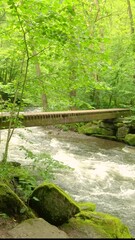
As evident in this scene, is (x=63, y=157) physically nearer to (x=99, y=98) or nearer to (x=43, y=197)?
(x=43, y=197)

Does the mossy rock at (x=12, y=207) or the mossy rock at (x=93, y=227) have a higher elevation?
the mossy rock at (x=12, y=207)

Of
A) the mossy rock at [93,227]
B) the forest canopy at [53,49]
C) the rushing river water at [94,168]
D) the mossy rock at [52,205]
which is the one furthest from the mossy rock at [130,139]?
the mossy rock at [52,205]

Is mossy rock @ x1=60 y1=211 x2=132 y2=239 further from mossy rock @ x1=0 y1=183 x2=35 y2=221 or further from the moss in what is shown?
mossy rock @ x1=0 y1=183 x2=35 y2=221

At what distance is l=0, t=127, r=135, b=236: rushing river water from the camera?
5823 millimetres

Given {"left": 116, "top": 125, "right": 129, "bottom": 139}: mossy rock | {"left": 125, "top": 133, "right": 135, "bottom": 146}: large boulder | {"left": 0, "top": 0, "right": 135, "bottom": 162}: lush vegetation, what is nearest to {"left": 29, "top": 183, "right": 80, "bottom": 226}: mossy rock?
{"left": 0, "top": 0, "right": 135, "bottom": 162}: lush vegetation

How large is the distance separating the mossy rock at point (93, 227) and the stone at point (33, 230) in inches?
16.1

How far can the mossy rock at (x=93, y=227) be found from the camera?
4.04m

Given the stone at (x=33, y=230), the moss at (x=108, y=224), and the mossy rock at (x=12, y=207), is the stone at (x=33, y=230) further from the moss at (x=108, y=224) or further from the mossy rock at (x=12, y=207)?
the moss at (x=108, y=224)

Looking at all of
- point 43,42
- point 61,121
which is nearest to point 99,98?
point 61,121

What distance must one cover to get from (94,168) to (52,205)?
3.90 meters

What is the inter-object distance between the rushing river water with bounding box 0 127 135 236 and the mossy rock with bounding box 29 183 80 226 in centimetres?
102

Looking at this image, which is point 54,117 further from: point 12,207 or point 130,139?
point 12,207

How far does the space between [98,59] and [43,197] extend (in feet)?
8.60

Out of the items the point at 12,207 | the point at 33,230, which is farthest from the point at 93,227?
the point at 12,207
